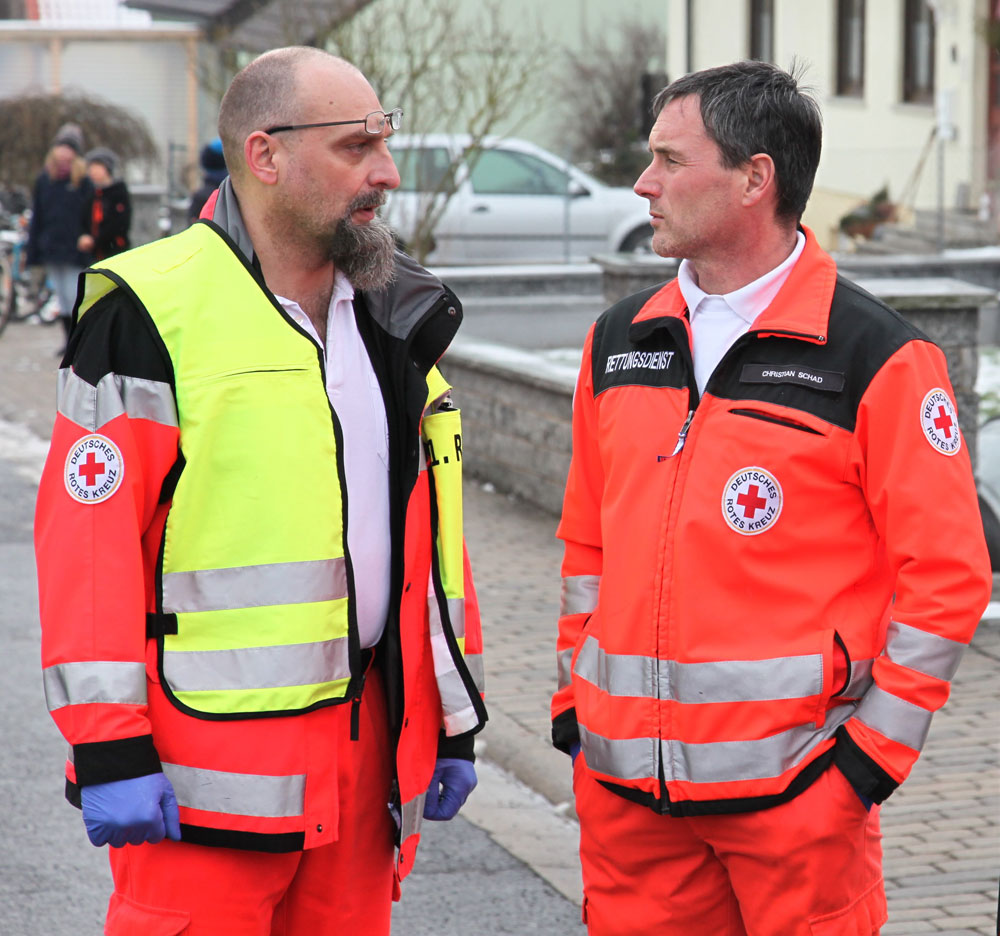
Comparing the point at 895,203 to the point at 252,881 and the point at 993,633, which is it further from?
the point at 252,881

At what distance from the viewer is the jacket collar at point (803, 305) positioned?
2.69 meters

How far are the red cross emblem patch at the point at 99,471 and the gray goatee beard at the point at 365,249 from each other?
0.57m

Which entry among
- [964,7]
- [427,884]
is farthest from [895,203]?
[427,884]

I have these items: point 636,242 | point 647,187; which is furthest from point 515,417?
point 636,242

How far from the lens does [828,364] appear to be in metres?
2.67

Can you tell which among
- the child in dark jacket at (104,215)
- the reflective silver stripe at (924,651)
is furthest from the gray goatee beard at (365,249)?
the child in dark jacket at (104,215)

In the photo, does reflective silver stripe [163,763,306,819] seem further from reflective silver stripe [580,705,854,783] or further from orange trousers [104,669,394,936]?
reflective silver stripe [580,705,854,783]

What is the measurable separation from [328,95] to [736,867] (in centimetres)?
154

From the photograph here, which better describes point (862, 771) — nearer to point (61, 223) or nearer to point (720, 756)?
point (720, 756)

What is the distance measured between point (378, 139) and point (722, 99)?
0.62m

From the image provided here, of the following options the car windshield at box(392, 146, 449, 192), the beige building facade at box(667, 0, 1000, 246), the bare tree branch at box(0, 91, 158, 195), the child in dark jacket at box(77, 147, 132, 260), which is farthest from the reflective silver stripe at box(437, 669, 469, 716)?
the bare tree branch at box(0, 91, 158, 195)

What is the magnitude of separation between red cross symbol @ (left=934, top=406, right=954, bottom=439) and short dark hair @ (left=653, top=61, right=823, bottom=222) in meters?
0.45

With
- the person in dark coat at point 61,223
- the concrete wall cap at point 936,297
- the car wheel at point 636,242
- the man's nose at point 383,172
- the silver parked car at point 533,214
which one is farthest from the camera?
the car wheel at point 636,242

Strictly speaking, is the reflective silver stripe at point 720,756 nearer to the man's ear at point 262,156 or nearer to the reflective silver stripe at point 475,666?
the reflective silver stripe at point 475,666
